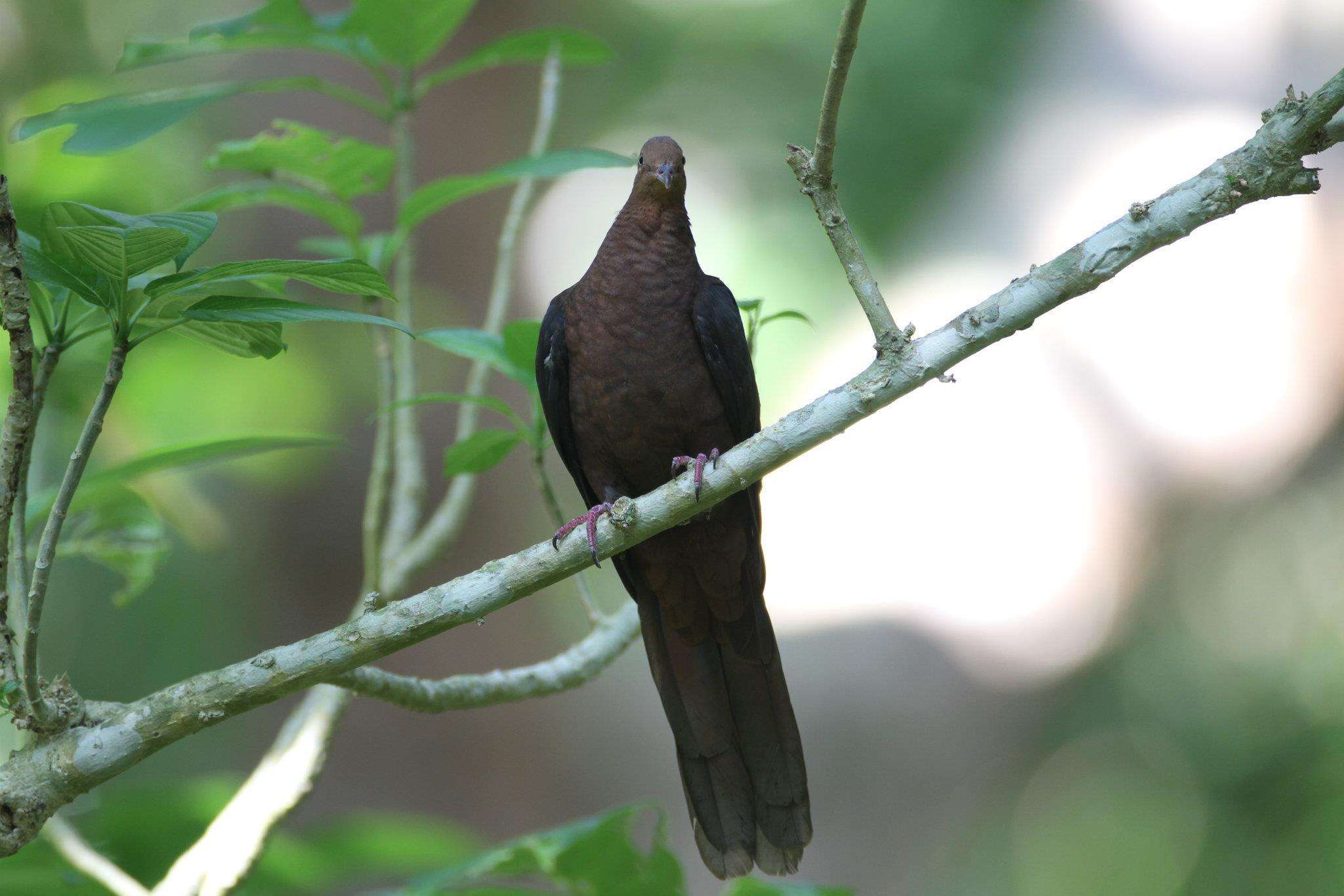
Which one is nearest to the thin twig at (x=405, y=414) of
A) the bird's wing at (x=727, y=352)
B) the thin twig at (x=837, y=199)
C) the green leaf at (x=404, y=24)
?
the green leaf at (x=404, y=24)

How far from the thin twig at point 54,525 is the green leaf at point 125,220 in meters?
0.21

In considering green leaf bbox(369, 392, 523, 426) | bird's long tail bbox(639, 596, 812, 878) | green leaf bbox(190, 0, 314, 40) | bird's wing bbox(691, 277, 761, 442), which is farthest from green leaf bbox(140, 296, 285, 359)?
bird's long tail bbox(639, 596, 812, 878)

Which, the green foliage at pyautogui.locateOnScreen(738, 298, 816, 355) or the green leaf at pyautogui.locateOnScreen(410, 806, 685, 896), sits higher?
the green foliage at pyautogui.locateOnScreen(738, 298, 816, 355)

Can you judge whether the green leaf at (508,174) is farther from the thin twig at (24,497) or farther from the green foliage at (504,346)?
the thin twig at (24,497)

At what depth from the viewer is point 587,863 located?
229 cm

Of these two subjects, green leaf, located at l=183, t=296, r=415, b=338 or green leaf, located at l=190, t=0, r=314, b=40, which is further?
green leaf, located at l=190, t=0, r=314, b=40

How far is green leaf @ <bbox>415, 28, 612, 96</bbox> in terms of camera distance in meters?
3.09

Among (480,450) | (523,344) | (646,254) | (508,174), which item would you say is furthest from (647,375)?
(508,174)

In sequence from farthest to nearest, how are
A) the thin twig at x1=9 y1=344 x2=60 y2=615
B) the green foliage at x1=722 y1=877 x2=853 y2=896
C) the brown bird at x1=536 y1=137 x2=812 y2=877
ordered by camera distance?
the brown bird at x1=536 y1=137 x2=812 y2=877
the green foliage at x1=722 y1=877 x2=853 y2=896
the thin twig at x1=9 y1=344 x2=60 y2=615

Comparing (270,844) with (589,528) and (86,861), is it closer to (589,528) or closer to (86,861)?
(86,861)

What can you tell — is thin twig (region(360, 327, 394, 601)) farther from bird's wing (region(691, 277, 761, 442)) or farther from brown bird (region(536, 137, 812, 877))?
bird's wing (region(691, 277, 761, 442))

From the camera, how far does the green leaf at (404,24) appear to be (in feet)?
9.52

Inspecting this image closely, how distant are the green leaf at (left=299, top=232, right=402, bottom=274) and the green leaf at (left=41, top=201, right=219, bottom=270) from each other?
1189mm

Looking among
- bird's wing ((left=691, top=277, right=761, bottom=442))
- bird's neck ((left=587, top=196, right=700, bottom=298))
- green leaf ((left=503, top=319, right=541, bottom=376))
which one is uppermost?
bird's neck ((left=587, top=196, right=700, bottom=298))
